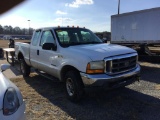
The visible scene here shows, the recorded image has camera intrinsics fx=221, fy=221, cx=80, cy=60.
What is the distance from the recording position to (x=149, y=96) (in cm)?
575

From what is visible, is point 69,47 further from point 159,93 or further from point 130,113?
point 159,93

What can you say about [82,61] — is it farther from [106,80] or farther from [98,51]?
Result: [106,80]

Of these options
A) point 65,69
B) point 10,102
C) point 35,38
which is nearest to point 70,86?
point 65,69

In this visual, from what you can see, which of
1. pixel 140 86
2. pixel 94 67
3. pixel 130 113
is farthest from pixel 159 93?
pixel 94 67

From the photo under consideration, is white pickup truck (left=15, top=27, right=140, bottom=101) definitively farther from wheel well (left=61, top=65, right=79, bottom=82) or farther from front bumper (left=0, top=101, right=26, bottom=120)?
front bumper (left=0, top=101, right=26, bottom=120)

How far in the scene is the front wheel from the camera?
513 centimetres

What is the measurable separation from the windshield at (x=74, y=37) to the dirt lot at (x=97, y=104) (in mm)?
1486

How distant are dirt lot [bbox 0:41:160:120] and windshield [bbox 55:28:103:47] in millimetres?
1486

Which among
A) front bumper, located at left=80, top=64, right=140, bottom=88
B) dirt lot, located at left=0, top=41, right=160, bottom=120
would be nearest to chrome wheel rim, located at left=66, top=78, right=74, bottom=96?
dirt lot, located at left=0, top=41, right=160, bottom=120

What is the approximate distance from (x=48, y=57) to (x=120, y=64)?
7.43ft

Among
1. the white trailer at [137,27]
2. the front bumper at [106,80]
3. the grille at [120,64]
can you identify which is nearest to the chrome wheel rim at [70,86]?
the front bumper at [106,80]

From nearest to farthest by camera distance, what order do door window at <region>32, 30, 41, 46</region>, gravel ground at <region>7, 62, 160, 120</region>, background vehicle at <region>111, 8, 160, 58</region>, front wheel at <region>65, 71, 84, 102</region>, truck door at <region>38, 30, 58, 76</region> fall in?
gravel ground at <region>7, 62, 160, 120</region>
front wheel at <region>65, 71, 84, 102</region>
truck door at <region>38, 30, 58, 76</region>
door window at <region>32, 30, 41, 46</region>
background vehicle at <region>111, 8, 160, 58</region>

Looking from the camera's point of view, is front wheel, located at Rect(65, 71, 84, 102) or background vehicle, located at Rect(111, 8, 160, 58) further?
background vehicle, located at Rect(111, 8, 160, 58)

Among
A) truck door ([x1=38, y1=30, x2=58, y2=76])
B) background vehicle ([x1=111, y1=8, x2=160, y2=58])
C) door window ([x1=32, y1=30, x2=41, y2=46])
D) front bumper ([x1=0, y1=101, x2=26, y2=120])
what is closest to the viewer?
front bumper ([x1=0, y1=101, x2=26, y2=120])
